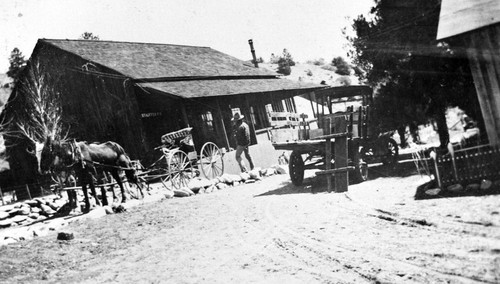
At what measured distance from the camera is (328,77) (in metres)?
58.4

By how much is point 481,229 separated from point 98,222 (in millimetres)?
7578

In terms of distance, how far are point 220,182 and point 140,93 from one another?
6.88 m

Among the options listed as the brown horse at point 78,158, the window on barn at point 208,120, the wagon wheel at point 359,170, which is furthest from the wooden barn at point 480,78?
the window on barn at point 208,120

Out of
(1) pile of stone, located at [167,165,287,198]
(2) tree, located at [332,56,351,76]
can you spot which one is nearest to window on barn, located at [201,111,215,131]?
(1) pile of stone, located at [167,165,287,198]

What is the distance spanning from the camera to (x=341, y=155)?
9.34 m

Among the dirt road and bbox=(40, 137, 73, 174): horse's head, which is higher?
bbox=(40, 137, 73, 174): horse's head

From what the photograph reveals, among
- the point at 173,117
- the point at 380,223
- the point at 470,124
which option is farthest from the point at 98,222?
the point at 470,124

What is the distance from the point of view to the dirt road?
13.0ft

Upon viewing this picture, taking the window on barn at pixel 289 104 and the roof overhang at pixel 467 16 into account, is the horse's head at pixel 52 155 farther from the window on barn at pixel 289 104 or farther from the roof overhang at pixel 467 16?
the window on barn at pixel 289 104

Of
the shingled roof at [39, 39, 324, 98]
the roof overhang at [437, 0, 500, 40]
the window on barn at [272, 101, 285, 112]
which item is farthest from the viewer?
the window on barn at [272, 101, 285, 112]

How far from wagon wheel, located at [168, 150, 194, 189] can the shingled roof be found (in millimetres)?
3234

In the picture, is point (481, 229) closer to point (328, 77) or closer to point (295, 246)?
point (295, 246)

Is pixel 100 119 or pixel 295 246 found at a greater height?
pixel 100 119

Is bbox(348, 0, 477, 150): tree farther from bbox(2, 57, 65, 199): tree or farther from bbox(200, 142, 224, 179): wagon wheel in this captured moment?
bbox(2, 57, 65, 199): tree
